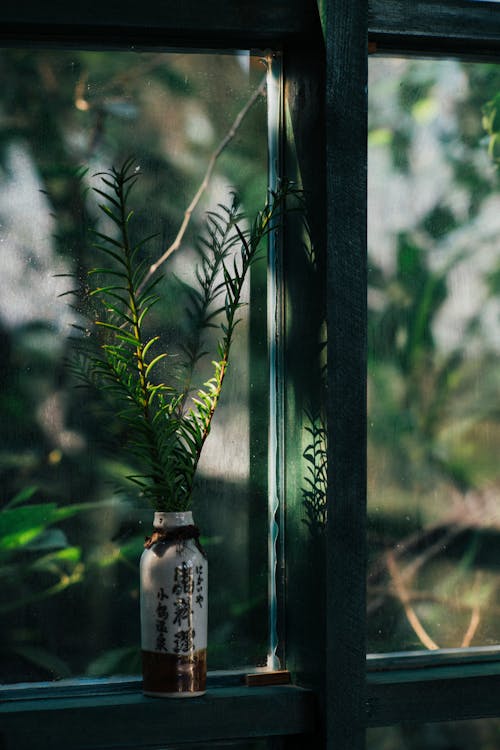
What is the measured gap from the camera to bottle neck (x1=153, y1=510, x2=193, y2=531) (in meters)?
1.39

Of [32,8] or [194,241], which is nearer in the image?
[32,8]

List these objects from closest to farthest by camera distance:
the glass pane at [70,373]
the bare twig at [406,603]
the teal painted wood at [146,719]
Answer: the teal painted wood at [146,719], the glass pane at [70,373], the bare twig at [406,603]

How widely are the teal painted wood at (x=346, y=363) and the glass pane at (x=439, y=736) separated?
7.8 inches

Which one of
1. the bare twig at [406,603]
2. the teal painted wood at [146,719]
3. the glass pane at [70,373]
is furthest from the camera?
→ the bare twig at [406,603]

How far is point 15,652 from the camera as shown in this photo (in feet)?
4.75

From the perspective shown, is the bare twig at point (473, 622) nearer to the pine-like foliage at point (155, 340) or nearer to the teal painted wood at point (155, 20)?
the pine-like foliage at point (155, 340)

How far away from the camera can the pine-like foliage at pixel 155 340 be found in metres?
1.41

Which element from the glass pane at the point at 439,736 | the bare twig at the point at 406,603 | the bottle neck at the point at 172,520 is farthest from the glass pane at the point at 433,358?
the bottle neck at the point at 172,520

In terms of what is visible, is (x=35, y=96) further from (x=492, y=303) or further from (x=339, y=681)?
(x=339, y=681)

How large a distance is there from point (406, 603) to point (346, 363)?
1.42ft

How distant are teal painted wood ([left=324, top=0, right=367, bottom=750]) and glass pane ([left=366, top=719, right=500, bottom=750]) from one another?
20cm

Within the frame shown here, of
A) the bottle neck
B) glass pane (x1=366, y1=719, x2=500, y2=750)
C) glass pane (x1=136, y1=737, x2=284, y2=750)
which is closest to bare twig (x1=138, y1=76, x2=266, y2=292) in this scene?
the bottle neck

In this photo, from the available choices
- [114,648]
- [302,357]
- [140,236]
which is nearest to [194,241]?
[140,236]

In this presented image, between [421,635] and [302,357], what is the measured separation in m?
0.50
